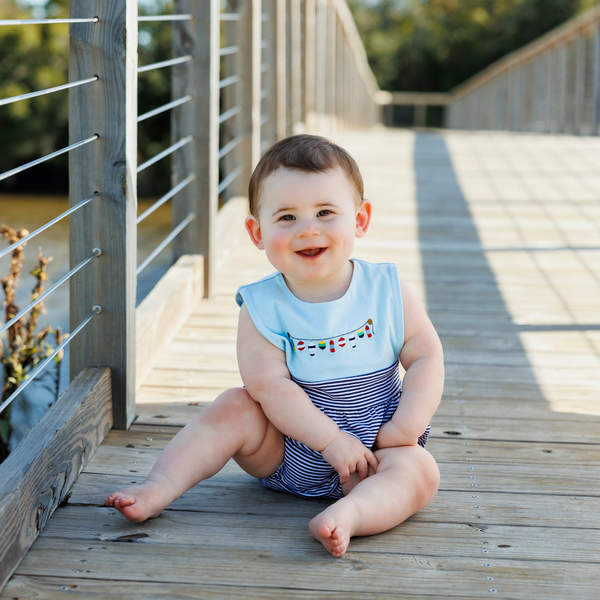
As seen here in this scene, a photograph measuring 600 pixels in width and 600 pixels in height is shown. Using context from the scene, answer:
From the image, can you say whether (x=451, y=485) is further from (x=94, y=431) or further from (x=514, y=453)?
(x=94, y=431)

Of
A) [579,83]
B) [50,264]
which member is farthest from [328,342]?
[579,83]

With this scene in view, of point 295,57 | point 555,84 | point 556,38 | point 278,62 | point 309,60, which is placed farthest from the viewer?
point 555,84

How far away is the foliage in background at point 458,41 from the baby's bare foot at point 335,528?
29.2 m

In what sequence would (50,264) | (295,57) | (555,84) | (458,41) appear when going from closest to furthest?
(295,57) → (50,264) → (555,84) → (458,41)

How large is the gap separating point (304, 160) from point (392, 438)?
49 cm

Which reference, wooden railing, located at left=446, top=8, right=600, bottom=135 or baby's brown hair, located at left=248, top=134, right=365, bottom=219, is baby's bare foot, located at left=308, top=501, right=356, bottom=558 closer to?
baby's brown hair, located at left=248, top=134, right=365, bottom=219

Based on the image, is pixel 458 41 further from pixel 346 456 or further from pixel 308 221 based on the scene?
pixel 346 456

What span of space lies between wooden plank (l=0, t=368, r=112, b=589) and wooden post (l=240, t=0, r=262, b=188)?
87.7 inches

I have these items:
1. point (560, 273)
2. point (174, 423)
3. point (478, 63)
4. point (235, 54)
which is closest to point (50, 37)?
point (235, 54)

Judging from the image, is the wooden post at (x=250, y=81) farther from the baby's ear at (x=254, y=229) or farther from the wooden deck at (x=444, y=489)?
the baby's ear at (x=254, y=229)

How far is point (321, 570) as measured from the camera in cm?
119

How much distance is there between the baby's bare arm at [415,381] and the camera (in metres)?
1.35

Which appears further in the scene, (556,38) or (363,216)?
(556,38)

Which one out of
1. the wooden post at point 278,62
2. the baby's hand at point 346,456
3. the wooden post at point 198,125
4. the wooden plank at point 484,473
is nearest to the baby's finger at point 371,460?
the baby's hand at point 346,456
